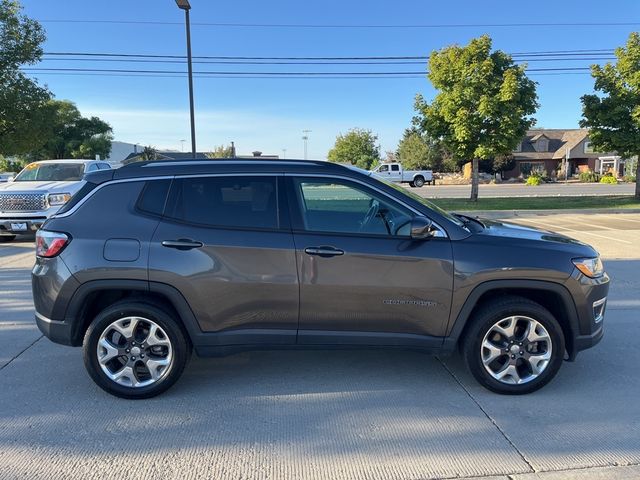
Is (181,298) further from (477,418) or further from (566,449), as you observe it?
(566,449)

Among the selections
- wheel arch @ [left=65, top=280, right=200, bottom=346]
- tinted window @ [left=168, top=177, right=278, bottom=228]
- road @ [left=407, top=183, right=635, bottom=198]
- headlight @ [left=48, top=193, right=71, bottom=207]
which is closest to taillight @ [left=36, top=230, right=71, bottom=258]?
wheel arch @ [left=65, top=280, right=200, bottom=346]

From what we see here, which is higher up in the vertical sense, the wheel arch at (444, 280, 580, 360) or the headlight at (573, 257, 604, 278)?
the headlight at (573, 257, 604, 278)

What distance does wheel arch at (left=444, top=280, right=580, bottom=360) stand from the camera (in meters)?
3.49

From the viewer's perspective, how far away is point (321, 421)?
3.30m

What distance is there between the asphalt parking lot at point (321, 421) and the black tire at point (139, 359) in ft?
0.32

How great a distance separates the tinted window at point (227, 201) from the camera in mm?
3582

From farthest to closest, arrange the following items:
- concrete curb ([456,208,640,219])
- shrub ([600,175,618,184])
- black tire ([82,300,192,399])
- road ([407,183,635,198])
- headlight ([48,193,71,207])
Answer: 1. shrub ([600,175,618,184])
2. road ([407,183,635,198])
3. concrete curb ([456,208,640,219])
4. headlight ([48,193,71,207])
5. black tire ([82,300,192,399])

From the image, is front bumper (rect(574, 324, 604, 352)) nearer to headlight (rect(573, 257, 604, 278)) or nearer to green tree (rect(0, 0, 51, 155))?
Result: headlight (rect(573, 257, 604, 278))

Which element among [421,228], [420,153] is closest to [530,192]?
[420,153]

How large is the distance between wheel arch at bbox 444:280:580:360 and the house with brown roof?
56314 mm

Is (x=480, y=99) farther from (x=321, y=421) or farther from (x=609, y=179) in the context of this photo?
(x=609, y=179)

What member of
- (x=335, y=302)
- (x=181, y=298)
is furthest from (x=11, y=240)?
(x=335, y=302)

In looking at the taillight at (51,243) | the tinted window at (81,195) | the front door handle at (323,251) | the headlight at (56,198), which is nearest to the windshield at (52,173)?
the headlight at (56,198)

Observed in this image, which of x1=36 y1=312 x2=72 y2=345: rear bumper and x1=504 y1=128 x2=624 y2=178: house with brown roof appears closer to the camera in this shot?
x1=36 y1=312 x2=72 y2=345: rear bumper
